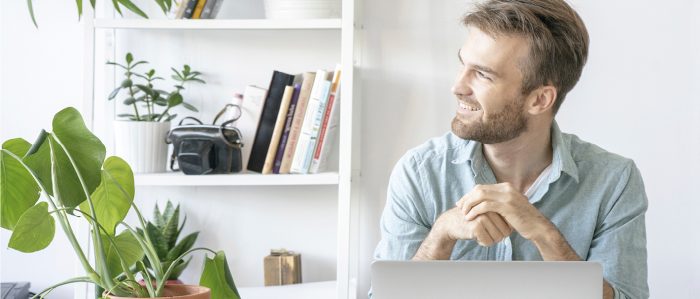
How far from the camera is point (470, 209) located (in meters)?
1.48

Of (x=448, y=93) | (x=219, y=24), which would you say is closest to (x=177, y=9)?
(x=219, y=24)

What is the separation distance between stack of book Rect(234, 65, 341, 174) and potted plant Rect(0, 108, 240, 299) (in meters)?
0.91

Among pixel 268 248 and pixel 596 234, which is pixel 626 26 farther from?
pixel 268 248

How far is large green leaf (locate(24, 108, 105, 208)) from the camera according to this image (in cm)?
A: 121

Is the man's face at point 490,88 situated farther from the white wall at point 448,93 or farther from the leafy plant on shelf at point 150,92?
the leafy plant on shelf at point 150,92

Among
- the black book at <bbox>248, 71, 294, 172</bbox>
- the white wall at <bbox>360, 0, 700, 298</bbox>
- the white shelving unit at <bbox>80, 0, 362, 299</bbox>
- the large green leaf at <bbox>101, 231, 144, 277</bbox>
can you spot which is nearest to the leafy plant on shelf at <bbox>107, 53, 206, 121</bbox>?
the white shelving unit at <bbox>80, 0, 362, 299</bbox>

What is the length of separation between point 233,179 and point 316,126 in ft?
0.85

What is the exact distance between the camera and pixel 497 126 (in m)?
1.75

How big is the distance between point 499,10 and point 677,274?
1.14 metres

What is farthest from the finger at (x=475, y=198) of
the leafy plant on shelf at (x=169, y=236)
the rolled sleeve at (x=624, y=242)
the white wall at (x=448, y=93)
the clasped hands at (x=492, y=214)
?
the leafy plant on shelf at (x=169, y=236)

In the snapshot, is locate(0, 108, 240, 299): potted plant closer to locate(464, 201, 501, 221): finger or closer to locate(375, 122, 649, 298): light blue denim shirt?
locate(464, 201, 501, 221): finger

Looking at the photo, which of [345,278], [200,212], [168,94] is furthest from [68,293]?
[345,278]

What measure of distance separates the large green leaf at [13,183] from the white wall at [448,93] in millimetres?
1185

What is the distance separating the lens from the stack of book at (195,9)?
2229mm
